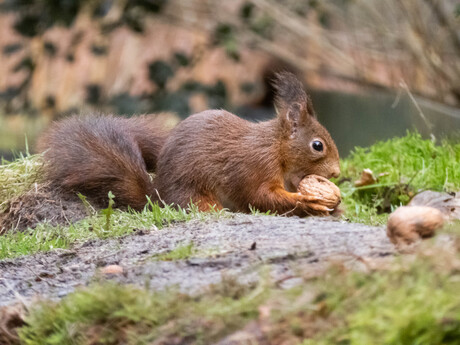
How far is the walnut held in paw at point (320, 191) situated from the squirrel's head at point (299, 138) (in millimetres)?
98

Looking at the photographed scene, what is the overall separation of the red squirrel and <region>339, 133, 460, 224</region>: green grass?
1.50 ft

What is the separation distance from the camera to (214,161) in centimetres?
413

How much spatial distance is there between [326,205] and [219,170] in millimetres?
679

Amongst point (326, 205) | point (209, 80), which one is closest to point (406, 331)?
point (326, 205)

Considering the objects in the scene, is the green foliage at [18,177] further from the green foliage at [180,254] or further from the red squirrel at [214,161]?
the green foliage at [180,254]

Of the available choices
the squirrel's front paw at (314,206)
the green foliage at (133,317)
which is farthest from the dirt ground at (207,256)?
the squirrel's front paw at (314,206)

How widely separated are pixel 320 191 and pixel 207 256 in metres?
1.57

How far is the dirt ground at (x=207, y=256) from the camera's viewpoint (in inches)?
91.1

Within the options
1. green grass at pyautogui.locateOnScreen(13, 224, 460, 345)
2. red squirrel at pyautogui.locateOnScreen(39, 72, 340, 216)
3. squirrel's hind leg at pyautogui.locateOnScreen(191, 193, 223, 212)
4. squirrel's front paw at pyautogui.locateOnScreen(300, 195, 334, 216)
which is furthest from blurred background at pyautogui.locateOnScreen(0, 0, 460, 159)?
green grass at pyautogui.locateOnScreen(13, 224, 460, 345)

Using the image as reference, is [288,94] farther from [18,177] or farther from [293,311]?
[293,311]

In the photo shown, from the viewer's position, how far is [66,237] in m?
3.64

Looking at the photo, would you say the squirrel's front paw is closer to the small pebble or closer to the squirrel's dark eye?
the squirrel's dark eye

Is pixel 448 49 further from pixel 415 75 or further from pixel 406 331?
pixel 406 331

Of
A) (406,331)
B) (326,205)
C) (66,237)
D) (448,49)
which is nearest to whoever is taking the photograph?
(406,331)
